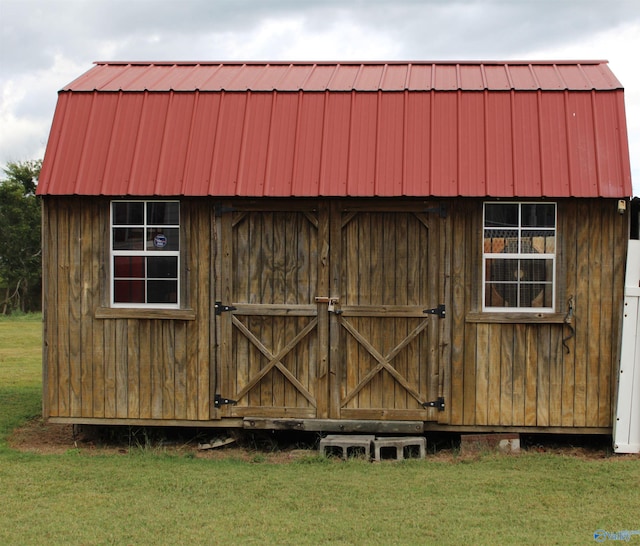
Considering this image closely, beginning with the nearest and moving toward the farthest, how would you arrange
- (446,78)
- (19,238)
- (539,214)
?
(539,214)
(446,78)
(19,238)

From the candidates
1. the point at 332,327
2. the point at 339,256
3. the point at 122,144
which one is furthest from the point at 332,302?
the point at 122,144

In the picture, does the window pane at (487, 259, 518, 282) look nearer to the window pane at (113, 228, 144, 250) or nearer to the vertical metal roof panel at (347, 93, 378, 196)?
the vertical metal roof panel at (347, 93, 378, 196)

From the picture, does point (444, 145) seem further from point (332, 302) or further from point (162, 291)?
point (162, 291)

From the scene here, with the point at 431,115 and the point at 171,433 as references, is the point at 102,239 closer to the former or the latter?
the point at 171,433

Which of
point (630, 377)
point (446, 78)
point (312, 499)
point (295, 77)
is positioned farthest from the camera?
point (295, 77)

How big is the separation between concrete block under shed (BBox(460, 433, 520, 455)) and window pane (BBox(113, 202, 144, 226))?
4.62 meters

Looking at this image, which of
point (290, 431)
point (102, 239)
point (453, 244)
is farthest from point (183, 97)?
point (290, 431)

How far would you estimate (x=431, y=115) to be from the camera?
30.1 feet

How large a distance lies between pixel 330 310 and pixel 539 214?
8.66 feet

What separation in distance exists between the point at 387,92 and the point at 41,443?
20.1 feet

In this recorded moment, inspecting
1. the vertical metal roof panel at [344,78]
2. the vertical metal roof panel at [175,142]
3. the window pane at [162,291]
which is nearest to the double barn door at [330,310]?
the window pane at [162,291]

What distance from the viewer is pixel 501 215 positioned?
9.00m

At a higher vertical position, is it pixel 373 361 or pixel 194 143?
pixel 194 143

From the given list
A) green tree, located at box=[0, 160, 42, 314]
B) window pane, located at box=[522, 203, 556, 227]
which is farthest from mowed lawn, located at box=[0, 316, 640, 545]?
green tree, located at box=[0, 160, 42, 314]
